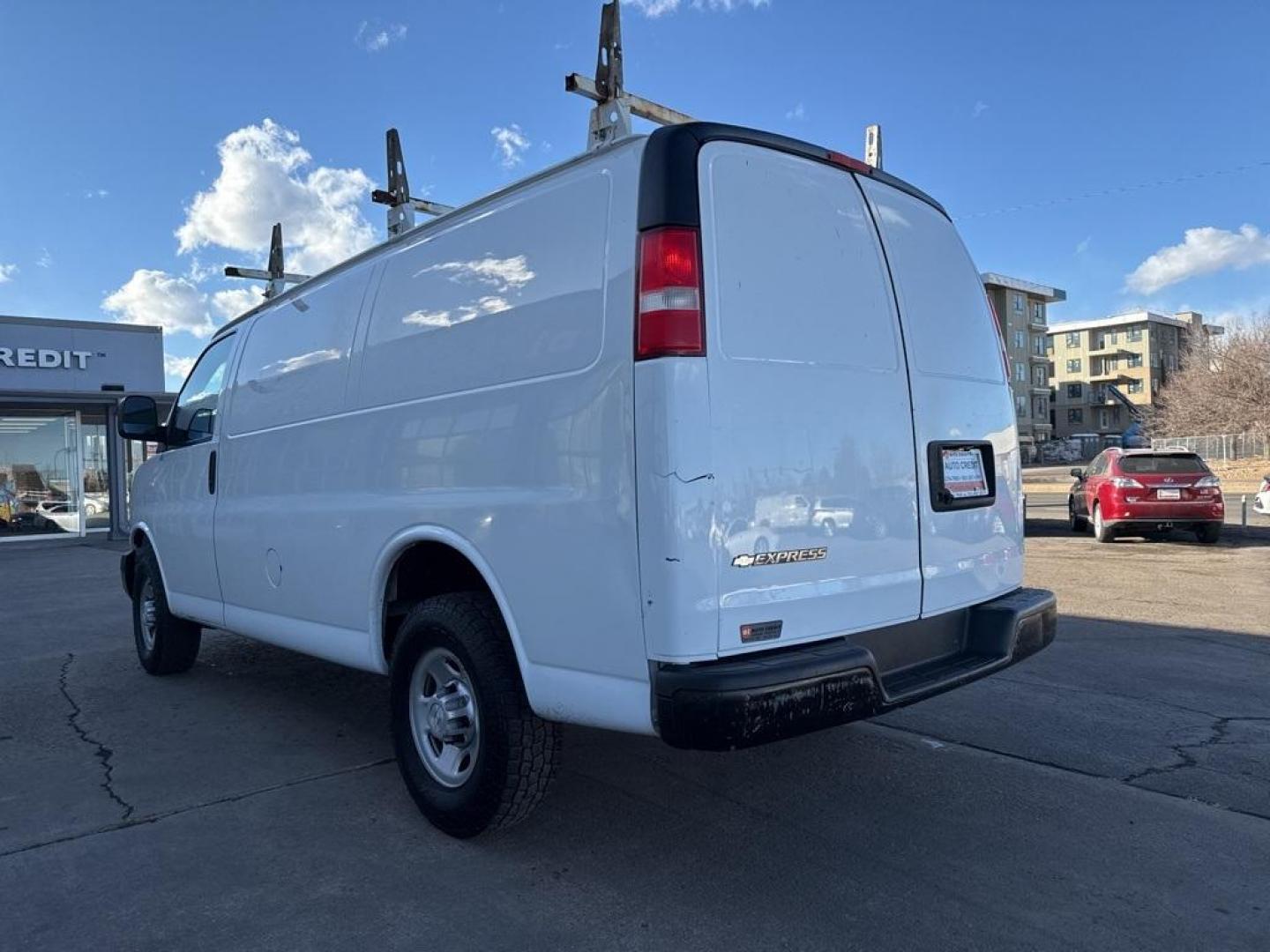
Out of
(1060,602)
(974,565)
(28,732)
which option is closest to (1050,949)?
(974,565)

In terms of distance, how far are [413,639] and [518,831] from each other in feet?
2.73

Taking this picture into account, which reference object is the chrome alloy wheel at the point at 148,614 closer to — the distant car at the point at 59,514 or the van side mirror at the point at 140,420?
the van side mirror at the point at 140,420

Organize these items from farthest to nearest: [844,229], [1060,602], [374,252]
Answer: [1060,602]
[374,252]
[844,229]

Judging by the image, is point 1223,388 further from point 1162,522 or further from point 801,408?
point 801,408

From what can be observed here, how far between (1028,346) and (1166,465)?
73829 mm

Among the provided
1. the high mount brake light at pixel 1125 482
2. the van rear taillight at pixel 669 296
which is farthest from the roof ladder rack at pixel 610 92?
the high mount brake light at pixel 1125 482

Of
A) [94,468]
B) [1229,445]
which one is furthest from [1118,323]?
[94,468]

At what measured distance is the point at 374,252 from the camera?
4.17 m

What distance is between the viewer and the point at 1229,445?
47.3 metres

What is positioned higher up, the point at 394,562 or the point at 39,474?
the point at 39,474

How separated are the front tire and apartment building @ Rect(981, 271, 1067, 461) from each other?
78.2m

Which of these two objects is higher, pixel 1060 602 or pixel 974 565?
pixel 974 565

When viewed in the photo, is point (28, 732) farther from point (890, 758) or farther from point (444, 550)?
point (890, 758)

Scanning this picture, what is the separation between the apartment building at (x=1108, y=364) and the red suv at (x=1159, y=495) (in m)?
83.7
